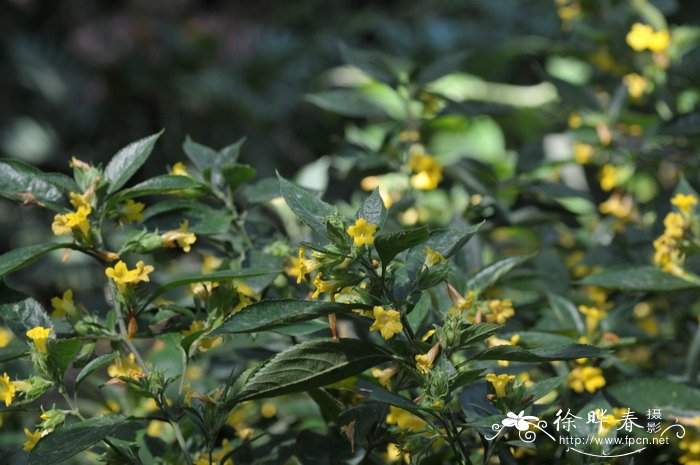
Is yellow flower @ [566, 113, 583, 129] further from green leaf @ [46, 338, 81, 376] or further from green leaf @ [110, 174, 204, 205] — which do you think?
green leaf @ [46, 338, 81, 376]

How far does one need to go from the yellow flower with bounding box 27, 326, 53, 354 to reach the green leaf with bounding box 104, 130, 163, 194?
137 mm

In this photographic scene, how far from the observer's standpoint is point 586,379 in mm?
813

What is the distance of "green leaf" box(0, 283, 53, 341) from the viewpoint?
2.36 feet

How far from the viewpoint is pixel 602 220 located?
1193 millimetres

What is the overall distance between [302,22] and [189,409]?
9.91ft

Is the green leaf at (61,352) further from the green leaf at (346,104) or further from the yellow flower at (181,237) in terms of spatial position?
the green leaf at (346,104)

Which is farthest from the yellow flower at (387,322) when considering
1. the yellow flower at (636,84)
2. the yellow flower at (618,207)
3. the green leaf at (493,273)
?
the yellow flower at (636,84)

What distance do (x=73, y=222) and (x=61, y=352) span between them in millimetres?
100

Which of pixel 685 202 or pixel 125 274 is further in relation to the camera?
pixel 685 202

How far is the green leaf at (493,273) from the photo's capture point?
2.76 feet

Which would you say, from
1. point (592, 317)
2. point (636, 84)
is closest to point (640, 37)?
point (636, 84)

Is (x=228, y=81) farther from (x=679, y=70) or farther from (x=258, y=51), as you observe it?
(x=679, y=70)

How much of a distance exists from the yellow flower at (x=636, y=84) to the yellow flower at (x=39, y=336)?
2.83 feet

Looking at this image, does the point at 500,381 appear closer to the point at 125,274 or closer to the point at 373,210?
the point at 373,210
